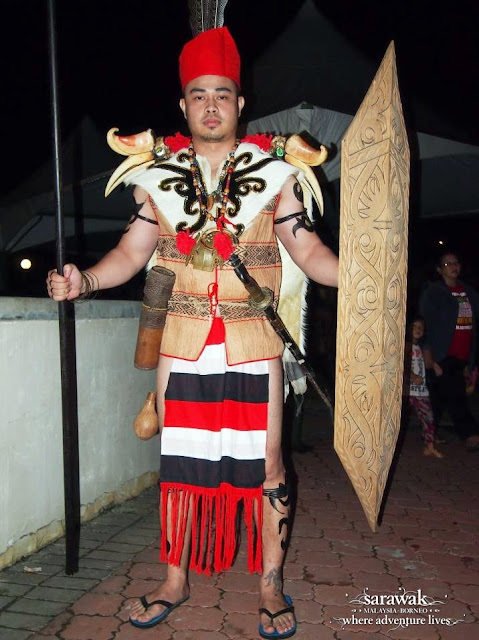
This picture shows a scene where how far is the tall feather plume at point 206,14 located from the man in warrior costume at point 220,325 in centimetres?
10

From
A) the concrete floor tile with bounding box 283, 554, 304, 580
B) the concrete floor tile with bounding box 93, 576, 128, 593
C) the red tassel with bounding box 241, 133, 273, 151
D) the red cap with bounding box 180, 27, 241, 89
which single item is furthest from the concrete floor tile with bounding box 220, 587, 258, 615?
the red cap with bounding box 180, 27, 241, 89

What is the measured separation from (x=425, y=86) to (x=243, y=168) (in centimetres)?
1376

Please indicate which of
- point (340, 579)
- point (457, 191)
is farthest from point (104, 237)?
point (340, 579)

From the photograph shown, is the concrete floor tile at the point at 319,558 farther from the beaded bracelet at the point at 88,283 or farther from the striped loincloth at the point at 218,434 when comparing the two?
the beaded bracelet at the point at 88,283

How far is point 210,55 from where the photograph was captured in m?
2.14

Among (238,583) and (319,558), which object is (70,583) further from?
Answer: (319,558)

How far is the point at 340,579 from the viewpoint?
253 centimetres

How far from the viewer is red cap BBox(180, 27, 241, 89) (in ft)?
7.03

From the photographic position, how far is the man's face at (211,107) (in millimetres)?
2148

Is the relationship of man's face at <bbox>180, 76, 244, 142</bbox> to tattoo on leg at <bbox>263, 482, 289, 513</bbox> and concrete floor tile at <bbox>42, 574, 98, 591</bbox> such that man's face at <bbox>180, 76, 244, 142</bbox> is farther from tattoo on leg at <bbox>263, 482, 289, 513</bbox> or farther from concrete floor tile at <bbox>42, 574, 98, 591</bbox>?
concrete floor tile at <bbox>42, 574, 98, 591</bbox>

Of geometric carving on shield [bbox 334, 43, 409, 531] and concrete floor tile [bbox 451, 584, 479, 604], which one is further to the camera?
concrete floor tile [bbox 451, 584, 479, 604]

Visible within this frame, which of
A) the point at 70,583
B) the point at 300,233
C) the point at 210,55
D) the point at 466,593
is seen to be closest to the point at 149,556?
the point at 70,583

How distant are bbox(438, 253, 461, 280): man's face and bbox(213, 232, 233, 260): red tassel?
3.74 metres

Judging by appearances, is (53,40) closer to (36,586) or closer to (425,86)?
(36,586)
